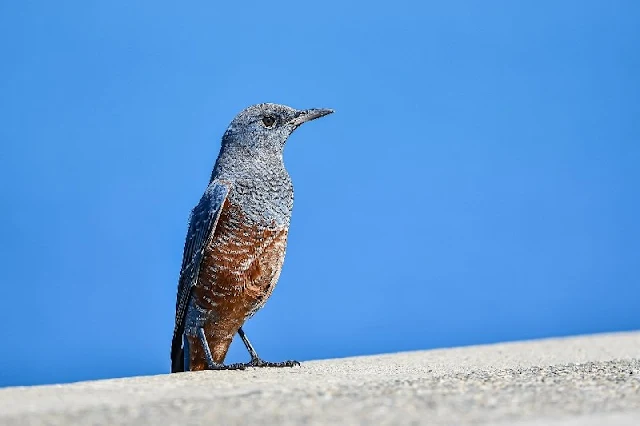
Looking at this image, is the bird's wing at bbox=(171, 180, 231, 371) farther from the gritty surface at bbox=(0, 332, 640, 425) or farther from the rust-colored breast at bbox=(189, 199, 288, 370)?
the gritty surface at bbox=(0, 332, 640, 425)

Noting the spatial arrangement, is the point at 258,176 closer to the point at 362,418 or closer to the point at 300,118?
the point at 300,118

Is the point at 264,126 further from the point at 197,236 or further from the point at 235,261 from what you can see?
the point at 235,261

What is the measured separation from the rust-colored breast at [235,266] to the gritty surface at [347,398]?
571 millimetres

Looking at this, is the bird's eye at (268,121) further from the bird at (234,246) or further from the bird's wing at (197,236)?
the bird's wing at (197,236)

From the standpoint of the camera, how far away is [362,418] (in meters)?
4.17

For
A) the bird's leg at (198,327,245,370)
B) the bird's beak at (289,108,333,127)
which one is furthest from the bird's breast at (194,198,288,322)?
the bird's beak at (289,108,333,127)

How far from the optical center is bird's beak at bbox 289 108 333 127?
7.51 m

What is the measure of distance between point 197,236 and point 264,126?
1080 mm

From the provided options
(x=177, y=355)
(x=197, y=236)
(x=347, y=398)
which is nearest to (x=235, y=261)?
(x=197, y=236)

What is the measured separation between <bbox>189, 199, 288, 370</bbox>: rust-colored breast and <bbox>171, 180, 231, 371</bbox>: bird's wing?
5 centimetres

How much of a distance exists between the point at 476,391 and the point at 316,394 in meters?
0.90

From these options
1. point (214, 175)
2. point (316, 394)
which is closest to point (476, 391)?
point (316, 394)

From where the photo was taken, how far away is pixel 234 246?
6844mm

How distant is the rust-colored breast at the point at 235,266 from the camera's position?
269 inches
